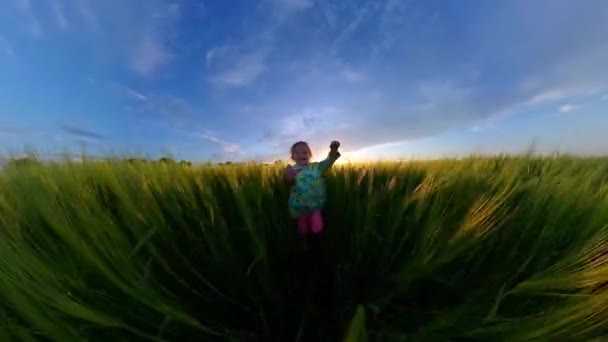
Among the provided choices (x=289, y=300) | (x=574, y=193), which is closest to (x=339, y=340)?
(x=289, y=300)

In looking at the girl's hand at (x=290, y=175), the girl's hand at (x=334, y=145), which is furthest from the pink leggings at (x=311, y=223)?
the girl's hand at (x=334, y=145)

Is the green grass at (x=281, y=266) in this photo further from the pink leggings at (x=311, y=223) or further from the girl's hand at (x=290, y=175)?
the girl's hand at (x=290, y=175)

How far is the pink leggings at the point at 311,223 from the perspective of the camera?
1389mm

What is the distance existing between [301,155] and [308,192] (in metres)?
0.31

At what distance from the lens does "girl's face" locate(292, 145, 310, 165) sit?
1768 millimetres

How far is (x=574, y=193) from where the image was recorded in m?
1.28

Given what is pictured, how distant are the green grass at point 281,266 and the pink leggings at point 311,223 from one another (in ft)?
0.16

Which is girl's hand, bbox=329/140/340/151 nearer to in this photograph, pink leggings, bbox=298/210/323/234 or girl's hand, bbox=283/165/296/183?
girl's hand, bbox=283/165/296/183

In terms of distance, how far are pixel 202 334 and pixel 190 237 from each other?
34 cm

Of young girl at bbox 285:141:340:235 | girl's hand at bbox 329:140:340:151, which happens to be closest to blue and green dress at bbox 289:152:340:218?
young girl at bbox 285:141:340:235

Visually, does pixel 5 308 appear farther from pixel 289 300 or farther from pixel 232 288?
pixel 289 300

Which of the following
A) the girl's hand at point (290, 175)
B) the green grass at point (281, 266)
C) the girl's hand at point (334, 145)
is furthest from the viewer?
the girl's hand at point (334, 145)

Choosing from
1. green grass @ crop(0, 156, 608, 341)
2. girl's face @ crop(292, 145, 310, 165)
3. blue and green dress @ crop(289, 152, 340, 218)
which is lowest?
green grass @ crop(0, 156, 608, 341)

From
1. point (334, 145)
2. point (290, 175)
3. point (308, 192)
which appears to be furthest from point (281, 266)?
point (334, 145)
